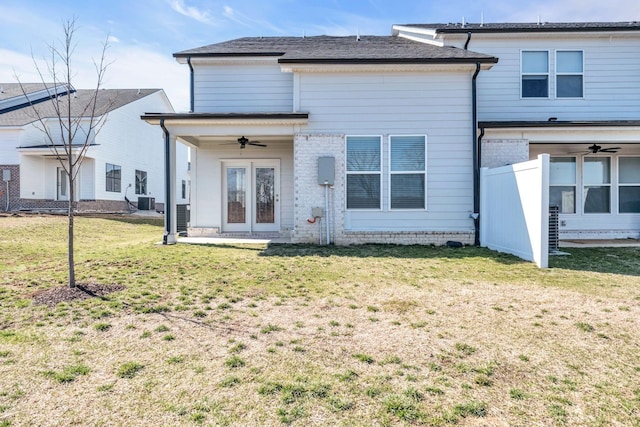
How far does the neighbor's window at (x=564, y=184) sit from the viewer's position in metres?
10.9

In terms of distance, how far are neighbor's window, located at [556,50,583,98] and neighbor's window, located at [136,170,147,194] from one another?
2203 centimetres

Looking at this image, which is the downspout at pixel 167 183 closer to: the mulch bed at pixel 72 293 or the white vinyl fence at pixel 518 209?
the mulch bed at pixel 72 293

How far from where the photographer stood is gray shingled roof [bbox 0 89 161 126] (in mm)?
19256

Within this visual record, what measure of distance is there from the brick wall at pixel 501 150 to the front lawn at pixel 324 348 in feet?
13.4

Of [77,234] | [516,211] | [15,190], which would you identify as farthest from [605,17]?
[15,190]

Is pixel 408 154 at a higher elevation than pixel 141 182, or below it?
below

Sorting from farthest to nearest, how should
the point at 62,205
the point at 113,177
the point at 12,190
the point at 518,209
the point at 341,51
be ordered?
the point at 113,177
the point at 62,205
the point at 12,190
the point at 341,51
the point at 518,209

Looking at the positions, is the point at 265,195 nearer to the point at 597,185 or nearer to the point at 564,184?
the point at 564,184

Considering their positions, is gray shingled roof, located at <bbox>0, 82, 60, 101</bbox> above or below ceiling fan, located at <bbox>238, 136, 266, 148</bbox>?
above

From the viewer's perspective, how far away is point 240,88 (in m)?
11.3

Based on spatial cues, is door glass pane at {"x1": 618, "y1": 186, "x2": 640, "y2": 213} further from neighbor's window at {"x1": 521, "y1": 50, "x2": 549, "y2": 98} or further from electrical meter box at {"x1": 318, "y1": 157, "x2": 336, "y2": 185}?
electrical meter box at {"x1": 318, "y1": 157, "x2": 336, "y2": 185}

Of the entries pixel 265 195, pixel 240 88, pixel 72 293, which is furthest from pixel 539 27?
pixel 72 293

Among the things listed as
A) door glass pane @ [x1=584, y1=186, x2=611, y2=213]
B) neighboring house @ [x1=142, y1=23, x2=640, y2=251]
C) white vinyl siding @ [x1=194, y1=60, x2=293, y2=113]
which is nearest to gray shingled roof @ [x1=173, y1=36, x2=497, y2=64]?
neighboring house @ [x1=142, y1=23, x2=640, y2=251]

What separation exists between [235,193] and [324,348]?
9.11 meters
